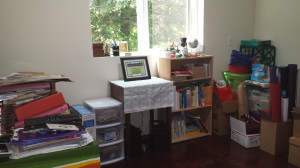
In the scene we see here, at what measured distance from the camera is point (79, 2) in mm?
2818

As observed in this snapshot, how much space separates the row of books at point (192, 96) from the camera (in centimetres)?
327

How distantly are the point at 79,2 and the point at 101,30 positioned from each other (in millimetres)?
461

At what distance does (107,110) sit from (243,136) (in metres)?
1.62

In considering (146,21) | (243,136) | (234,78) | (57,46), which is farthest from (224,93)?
(57,46)

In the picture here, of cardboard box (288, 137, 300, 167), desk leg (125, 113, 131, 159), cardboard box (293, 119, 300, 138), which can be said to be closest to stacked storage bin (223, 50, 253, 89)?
cardboard box (293, 119, 300, 138)

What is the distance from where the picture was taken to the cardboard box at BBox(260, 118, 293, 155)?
9.52ft

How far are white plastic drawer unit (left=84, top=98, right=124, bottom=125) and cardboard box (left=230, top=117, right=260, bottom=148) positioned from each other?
1.40 meters

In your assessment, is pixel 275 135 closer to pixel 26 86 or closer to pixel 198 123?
pixel 198 123

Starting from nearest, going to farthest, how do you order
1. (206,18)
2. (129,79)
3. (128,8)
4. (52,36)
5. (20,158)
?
(20,158) → (52,36) → (129,79) → (128,8) → (206,18)

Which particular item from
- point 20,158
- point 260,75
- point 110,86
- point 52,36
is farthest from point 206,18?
point 20,158

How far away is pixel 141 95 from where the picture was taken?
2.84 metres

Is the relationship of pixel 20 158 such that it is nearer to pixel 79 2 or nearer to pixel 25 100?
pixel 25 100

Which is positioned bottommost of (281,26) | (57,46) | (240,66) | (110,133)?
(110,133)

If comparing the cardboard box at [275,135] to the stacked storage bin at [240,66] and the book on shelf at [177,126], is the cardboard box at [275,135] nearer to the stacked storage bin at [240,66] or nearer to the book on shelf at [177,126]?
the stacked storage bin at [240,66]
